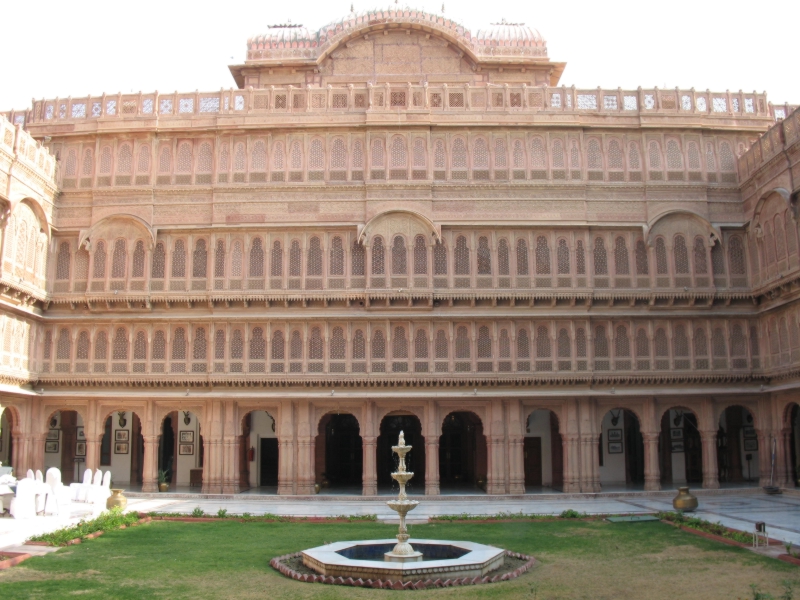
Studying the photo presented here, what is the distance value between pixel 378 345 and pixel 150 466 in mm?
8338

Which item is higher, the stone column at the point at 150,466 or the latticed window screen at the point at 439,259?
the latticed window screen at the point at 439,259

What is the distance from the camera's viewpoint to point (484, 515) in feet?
70.0

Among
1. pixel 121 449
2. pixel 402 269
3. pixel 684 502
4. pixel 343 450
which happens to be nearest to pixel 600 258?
pixel 402 269

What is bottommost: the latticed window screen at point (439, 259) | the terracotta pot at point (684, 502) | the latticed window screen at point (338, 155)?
the terracotta pot at point (684, 502)

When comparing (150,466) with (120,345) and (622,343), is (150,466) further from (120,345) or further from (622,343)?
(622,343)

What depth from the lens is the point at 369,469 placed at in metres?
26.5

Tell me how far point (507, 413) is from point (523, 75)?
1309 centimetres

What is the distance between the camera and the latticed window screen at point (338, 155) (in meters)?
27.6

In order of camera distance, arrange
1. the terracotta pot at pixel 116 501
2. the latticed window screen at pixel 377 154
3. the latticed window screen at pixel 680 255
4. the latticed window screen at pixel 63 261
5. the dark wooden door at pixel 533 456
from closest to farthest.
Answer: the terracotta pot at pixel 116 501 → the latticed window screen at pixel 680 255 → the latticed window screen at pixel 63 261 → the latticed window screen at pixel 377 154 → the dark wooden door at pixel 533 456

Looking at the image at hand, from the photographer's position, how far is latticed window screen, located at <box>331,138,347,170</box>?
27.6 meters

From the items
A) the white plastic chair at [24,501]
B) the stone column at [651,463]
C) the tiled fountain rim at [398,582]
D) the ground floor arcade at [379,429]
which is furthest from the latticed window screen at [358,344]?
the tiled fountain rim at [398,582]

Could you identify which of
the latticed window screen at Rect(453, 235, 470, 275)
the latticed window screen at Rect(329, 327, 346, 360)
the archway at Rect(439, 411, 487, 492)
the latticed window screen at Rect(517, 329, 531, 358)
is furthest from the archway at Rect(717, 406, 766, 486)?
the latticed window screen at Rect(329, 327, 346, 360)

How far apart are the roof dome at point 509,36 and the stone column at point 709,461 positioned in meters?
15.5

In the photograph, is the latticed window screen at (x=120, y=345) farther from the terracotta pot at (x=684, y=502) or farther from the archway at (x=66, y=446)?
the terracotta pot at (x=684, y=502)
